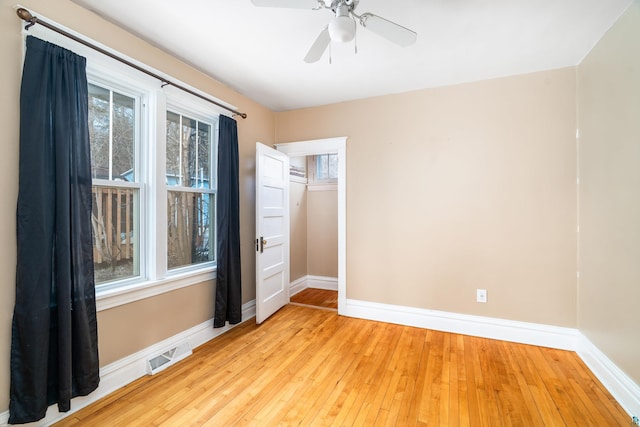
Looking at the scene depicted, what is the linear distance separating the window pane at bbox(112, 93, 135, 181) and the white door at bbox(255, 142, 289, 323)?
1232 mm

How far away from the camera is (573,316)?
8.66ft

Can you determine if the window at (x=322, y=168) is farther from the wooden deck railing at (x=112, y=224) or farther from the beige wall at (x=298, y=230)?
the wooden deck railing at (x=112, y=224)

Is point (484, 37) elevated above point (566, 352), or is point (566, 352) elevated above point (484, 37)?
point (484, 37)

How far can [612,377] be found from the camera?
2.02 m

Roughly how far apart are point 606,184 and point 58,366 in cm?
400

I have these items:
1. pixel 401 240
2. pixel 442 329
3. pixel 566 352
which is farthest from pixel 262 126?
pixel 566 352

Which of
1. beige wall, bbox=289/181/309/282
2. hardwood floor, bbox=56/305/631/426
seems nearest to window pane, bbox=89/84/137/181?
hardwood floor, bbox=56/305/631/426

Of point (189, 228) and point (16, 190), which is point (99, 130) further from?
point (189, 228)

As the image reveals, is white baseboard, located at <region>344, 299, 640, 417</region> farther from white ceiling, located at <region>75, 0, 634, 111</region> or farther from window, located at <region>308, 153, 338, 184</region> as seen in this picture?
white ceiling, located at <region>75, 0, 634, 111</region>

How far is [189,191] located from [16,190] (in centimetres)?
121

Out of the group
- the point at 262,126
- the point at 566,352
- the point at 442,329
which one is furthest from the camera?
the point at 262,126

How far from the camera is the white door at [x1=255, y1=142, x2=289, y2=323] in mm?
3209

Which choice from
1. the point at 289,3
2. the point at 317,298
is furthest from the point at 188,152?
the point at 317,298

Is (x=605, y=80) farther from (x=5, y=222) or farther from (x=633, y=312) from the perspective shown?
(x=5, y=222)
